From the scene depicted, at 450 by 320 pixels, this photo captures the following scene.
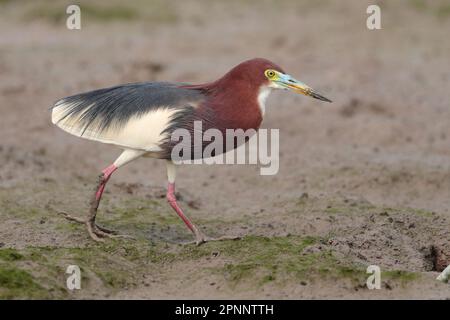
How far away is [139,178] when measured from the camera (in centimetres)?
1042

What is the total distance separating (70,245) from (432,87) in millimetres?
7489

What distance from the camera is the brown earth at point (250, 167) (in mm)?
6617

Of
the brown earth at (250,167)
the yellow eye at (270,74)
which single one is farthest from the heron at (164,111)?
the brown earth at (250,167)

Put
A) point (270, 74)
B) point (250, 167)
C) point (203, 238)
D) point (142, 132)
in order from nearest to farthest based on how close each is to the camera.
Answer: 1. point (142, 132)
2. point (270, 74)
3. point (203, 238)
4. point (250, 167)

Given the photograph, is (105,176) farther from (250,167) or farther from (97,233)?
(250,167)

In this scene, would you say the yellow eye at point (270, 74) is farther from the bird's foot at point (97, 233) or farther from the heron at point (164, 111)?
the bird's foot at point (97, 233)

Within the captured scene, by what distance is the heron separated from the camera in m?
6.92

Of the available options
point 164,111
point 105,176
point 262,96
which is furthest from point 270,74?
point 105,176

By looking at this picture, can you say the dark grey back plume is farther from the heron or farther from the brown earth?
Result: the brown earth

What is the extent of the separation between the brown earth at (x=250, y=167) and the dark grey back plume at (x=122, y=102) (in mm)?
A: 893

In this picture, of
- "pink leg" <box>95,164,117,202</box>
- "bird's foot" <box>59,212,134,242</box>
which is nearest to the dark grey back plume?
"pink leg" <box>95,164,117,202</box>

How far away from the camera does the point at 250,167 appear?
34.0ft

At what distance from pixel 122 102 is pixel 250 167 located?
342 cm

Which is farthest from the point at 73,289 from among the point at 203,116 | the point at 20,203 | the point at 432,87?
the point at 432,87
